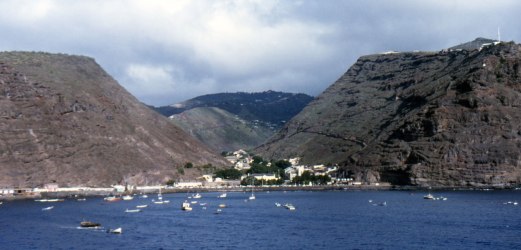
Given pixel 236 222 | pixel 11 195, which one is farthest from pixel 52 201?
pixel 236 222

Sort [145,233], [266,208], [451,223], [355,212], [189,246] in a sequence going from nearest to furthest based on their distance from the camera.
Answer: [189,246]
[145,233]
[451,223]
[355,212]
[266,208]

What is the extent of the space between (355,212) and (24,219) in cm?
5516

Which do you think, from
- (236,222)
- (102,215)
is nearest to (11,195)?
(102,215)

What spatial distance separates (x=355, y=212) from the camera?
451 ft

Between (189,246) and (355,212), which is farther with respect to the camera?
(355,212)

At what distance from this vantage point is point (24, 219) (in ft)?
421

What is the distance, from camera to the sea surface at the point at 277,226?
9050 cm

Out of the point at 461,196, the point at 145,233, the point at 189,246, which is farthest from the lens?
the point at 461,196

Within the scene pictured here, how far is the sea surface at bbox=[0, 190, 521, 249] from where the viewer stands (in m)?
90.5

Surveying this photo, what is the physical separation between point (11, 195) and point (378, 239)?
402 feet

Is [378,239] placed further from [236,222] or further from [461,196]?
[461,196]

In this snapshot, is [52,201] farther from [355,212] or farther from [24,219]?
[355,212]

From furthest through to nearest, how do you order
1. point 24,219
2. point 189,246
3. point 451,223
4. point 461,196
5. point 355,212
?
1. point 461,196
2. point 355,212
3. point 24,219
4. point 451,223
5. point 189,246

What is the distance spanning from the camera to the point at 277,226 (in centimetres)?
11144
